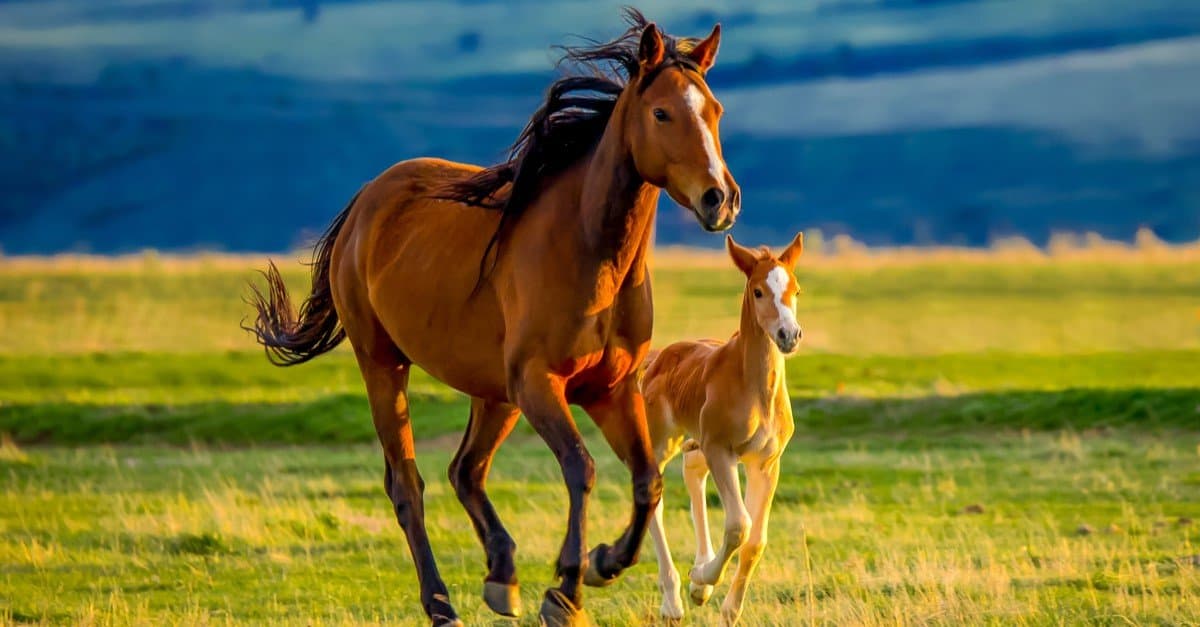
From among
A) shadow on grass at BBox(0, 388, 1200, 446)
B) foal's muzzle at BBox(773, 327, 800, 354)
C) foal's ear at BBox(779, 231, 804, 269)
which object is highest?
foal's ear at BBox(779, 231, 804, 269)

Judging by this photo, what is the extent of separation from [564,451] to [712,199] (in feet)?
4.55

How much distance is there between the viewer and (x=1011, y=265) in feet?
194

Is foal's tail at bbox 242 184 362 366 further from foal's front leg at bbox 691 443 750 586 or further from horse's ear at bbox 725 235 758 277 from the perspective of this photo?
foal's front leg at bbox 691 443 750 586

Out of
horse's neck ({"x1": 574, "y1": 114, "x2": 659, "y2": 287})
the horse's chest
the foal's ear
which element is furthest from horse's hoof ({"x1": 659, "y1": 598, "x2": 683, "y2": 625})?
horse's neck ({"x1": 574, "y1": 114, "x2": 659, "y2": 287})

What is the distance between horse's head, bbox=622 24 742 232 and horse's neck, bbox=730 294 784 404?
1787 mm

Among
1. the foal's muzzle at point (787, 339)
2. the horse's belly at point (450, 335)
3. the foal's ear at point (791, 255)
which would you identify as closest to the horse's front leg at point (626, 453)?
the horse's belly at point (450, 335)

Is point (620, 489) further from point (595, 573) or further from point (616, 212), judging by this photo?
point (616, 212)

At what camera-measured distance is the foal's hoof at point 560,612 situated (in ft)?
26.5

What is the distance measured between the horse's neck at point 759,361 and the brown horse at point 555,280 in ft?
3.81

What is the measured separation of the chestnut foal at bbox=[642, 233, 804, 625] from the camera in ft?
29.3

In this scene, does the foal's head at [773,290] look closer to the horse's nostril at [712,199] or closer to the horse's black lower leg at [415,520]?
the horse's nostril at [712,199]

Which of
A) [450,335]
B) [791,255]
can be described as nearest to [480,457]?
[450,335]

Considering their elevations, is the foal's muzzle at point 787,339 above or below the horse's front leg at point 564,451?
above

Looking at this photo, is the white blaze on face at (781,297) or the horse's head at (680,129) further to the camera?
the white blaze on face at (781,297)
